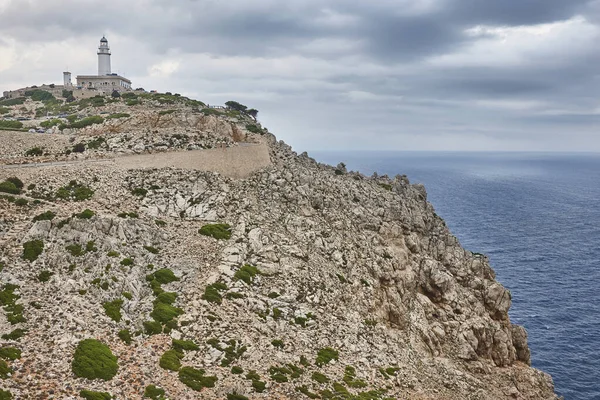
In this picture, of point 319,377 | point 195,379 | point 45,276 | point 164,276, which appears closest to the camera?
point 195,379

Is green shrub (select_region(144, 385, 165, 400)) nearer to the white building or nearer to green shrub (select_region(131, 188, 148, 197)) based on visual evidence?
green shrub (select_region(131, 188, 148, 197))

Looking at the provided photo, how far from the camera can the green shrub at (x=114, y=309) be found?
30641 millimetres

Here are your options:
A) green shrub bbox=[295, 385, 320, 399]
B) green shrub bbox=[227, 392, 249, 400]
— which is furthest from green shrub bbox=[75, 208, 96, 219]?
green shrub bbox=[295, 385, 320, 399]

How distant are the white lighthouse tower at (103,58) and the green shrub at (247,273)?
96918 millimetres

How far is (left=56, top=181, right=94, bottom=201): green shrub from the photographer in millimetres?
43719

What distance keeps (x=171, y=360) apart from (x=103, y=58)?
4242 inches

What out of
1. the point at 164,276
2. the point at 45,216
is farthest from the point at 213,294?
the point at 45,216

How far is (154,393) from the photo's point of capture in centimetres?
2522

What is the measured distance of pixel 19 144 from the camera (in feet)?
189

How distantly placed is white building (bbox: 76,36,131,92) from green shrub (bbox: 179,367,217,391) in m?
100

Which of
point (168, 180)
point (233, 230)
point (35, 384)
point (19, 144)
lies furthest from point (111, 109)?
point (35, 384)

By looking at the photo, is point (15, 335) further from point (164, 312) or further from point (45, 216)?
point (45, 216)

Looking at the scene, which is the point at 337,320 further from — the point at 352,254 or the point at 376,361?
the point at 352,254

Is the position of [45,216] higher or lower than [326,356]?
higher
